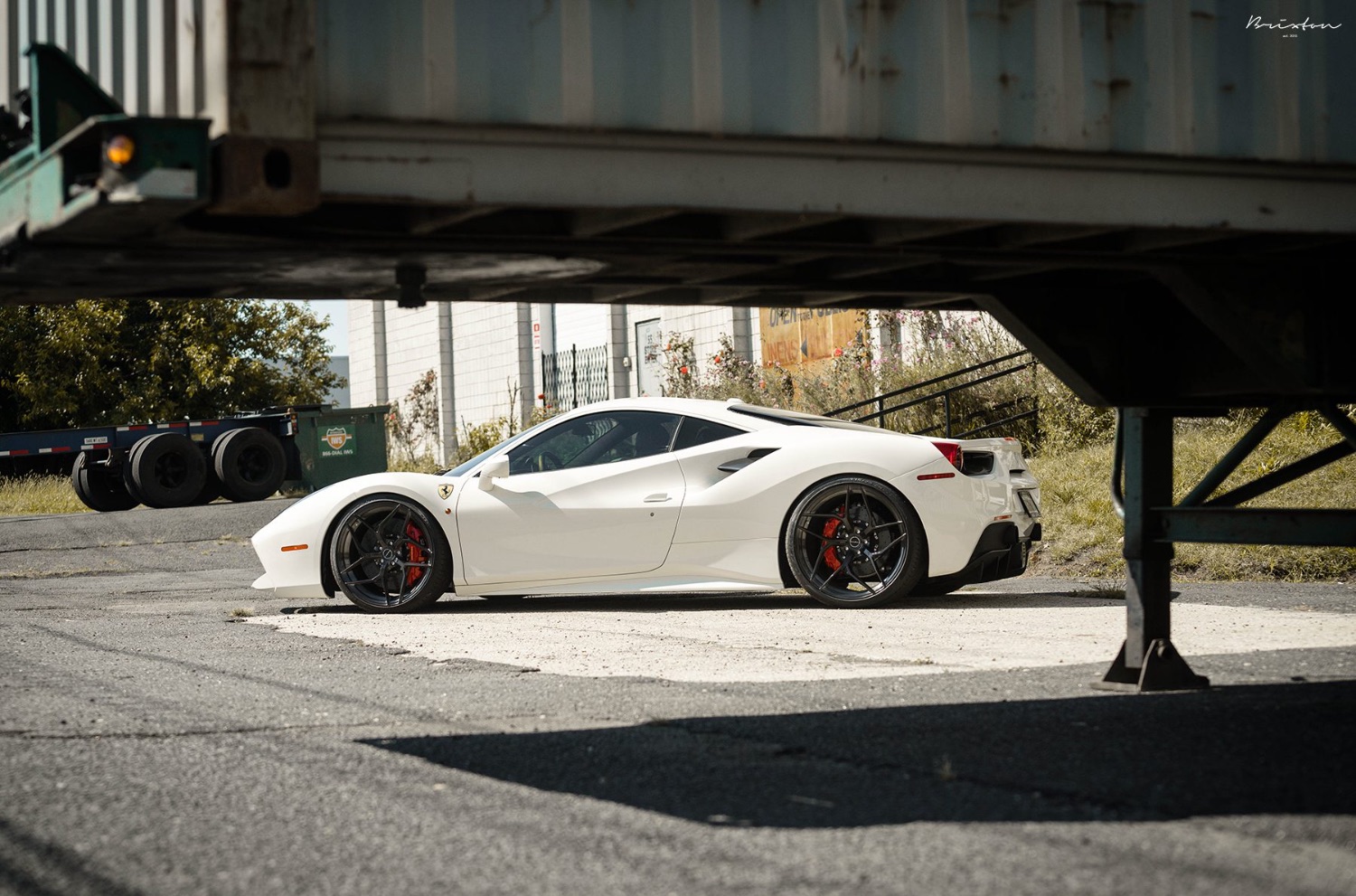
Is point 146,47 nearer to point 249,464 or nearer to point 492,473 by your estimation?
point 492,473

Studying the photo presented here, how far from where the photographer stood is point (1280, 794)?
390cm

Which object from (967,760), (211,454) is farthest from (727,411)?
(211,454)

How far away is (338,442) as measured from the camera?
2548 centimetres

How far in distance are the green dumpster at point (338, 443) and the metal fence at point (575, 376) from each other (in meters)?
5.22

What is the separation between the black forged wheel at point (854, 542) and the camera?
8930 mm

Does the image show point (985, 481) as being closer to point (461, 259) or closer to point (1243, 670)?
point (1243, 670)

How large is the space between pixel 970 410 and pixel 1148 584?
424 inches

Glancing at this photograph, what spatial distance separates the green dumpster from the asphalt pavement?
17.0 metres

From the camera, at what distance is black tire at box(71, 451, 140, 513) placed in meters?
23.7

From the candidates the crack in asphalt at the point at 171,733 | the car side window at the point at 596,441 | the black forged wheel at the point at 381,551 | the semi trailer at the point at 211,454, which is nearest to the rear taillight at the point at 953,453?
Answer: the car side window at the point at 596,441

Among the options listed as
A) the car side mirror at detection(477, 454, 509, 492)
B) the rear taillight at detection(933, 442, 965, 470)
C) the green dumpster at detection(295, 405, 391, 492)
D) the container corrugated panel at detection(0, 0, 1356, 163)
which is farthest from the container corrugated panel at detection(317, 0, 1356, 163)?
the green dumpster at detection(295, 405, 391, 492)

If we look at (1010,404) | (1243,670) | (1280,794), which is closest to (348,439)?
(1010,404)

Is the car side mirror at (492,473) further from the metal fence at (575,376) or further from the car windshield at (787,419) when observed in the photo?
the metal fence at (575,376)

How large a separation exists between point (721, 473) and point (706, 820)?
18.3 ft
